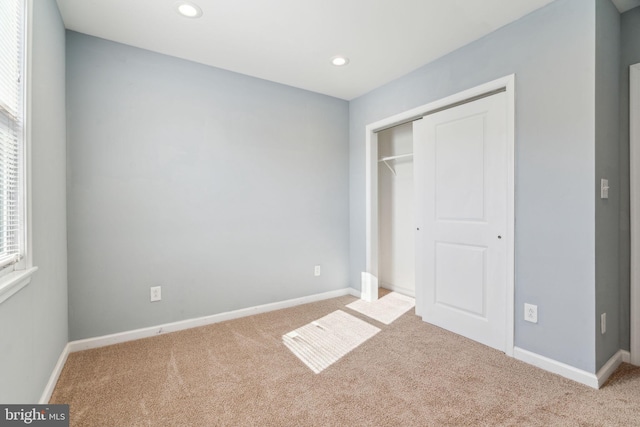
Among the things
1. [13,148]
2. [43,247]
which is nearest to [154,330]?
[43,247]

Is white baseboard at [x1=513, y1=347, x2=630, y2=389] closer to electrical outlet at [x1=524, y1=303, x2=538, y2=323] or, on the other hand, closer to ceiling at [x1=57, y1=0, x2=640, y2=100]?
electrical outlet at [x1=524, y1=303, x2=538, y2=323]

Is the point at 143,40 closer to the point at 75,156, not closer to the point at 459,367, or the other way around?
the point at 75,156

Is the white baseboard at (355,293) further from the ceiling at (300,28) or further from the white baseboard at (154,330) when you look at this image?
the ceiling at (300,28)

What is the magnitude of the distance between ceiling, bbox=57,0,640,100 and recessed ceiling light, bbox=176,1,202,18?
0.04m

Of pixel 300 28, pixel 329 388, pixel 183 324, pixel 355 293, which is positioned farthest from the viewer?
pixel 355 293

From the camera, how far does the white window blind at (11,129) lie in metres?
1.29

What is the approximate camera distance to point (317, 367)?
7.03ft

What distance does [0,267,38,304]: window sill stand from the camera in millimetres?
1168

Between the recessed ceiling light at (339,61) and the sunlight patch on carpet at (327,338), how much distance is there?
8.23 feet

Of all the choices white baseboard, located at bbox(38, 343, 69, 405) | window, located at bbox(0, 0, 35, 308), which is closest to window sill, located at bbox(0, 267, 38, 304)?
window, located at bbox(0, 0, 35, 308)

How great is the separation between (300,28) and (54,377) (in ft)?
9.60

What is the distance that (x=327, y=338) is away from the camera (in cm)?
262

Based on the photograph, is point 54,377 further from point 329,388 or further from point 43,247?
point 329,388

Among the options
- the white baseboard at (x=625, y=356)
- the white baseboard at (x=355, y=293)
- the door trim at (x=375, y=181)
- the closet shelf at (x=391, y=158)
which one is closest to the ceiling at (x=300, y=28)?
the door trim at (x=375, y=181)
